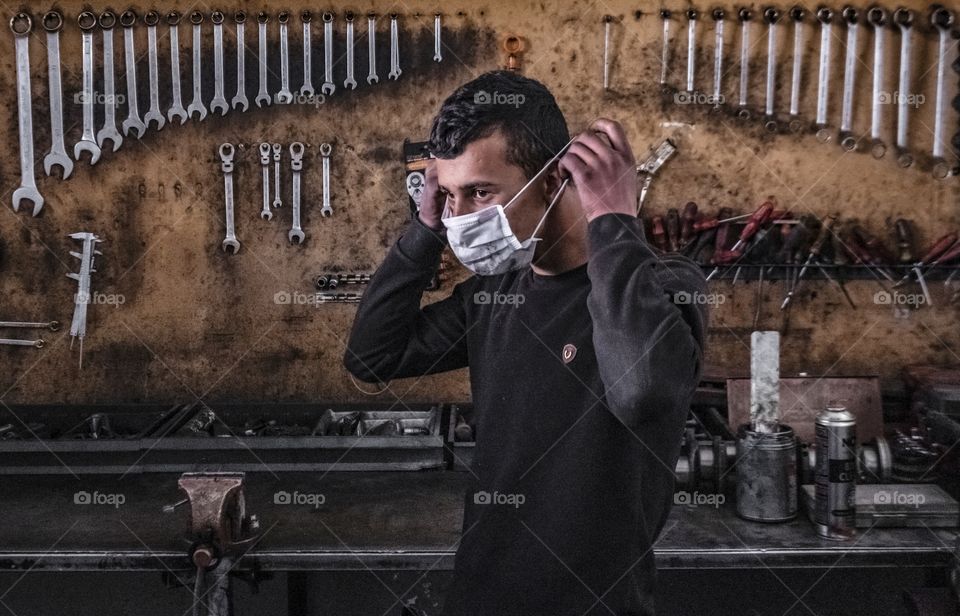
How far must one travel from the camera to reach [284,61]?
10.7ft

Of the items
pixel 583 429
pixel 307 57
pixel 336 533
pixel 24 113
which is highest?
pixel 307 57

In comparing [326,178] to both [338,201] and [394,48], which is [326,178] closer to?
[338,201]

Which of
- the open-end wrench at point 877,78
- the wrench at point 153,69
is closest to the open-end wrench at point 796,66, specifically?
the open-end wrench at point 877,78

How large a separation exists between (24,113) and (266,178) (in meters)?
0.94

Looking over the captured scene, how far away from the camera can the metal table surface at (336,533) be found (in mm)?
2174

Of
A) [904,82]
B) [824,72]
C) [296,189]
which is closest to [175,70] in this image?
[296,189]

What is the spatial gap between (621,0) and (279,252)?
1.62 m

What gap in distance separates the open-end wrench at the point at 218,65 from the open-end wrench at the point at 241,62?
47 mm

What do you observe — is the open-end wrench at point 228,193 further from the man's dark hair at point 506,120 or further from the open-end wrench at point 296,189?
the man's dark hair at point 506,120

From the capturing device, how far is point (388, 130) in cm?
332

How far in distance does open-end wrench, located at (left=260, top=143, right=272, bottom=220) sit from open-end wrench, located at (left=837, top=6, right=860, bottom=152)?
2.17 m

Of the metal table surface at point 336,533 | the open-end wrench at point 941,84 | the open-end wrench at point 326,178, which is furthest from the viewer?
the open-end wrench at point 326,178

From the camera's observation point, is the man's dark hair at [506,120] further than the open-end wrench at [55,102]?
No

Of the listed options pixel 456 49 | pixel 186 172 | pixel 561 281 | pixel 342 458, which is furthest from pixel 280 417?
pixel 561 281
